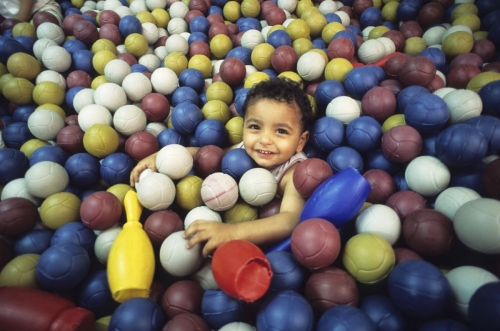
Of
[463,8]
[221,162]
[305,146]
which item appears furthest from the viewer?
[463,8]

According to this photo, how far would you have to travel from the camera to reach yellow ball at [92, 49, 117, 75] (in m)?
2.48

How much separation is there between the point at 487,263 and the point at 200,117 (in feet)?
5.29

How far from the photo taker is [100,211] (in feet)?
5.06

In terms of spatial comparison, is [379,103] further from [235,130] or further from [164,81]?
[164,81]

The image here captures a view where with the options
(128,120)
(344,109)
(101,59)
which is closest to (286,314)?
(344,109)

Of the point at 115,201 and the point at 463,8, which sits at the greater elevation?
the point at 463,8

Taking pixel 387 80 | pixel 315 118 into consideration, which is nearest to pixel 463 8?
pixel 387 80

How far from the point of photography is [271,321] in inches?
41.9

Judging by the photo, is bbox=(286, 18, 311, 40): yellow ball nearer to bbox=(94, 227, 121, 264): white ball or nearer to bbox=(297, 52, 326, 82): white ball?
bbox=(297, 52, 326, 82): white ball

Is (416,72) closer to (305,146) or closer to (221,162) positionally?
(305,146)

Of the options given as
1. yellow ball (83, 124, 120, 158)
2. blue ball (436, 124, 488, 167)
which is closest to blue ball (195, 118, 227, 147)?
yellow ball (83, 124, 120, 158)

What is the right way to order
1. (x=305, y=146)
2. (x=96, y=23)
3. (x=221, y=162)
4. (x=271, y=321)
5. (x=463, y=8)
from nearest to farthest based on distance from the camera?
(x=271, y=321) → (x=221, y=162) → (x=305, y=146) → (x=463, y=8) → (x=96, y=23)

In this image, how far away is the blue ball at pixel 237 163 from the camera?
1.80m

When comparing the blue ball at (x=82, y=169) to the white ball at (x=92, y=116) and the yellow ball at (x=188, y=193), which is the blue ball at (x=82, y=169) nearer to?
the white ball at (x=92, y=116)
